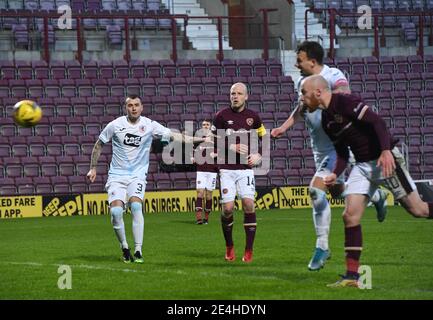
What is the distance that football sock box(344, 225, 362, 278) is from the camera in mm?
10898

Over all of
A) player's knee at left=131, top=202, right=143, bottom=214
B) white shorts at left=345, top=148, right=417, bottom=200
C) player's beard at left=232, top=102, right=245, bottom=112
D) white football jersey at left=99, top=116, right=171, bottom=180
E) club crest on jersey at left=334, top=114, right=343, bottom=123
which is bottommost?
player's knee at left=131, top=202, right=143, bottom=214

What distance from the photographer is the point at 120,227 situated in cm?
1453

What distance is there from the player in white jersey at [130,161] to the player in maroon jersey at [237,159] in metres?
0.45

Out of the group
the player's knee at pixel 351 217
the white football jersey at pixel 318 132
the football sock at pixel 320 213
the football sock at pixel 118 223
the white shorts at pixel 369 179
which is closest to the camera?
the player's knee at pixel 351 217

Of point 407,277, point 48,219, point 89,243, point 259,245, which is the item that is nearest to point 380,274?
point 407,277

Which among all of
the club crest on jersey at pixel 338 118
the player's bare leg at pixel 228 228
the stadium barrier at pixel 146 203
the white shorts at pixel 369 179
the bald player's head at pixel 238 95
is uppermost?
the bald player's head at pixel 238 95

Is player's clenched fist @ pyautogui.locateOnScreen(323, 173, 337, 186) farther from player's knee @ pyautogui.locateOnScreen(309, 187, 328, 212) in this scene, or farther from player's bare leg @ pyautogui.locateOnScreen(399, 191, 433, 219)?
player's knee @ pyautogui.locateOnScreen(309, 187, 328, 212)

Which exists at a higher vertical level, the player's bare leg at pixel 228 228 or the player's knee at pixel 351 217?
the player's knee at pixel 351 217

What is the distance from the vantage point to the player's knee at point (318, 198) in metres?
12.5

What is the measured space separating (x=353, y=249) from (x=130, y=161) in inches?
186

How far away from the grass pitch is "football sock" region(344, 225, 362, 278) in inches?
10.7

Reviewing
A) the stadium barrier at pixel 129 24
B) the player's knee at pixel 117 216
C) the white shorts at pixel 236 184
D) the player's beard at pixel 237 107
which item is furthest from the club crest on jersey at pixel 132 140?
the stadium barrier at pixel 129 24

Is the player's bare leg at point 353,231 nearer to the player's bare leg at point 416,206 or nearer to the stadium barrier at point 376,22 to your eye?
the player's bare leg at point 416,206

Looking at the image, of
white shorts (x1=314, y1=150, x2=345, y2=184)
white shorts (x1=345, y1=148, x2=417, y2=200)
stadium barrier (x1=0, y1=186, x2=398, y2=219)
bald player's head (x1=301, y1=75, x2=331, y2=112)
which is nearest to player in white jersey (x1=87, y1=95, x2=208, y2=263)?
white shorts (x1=314, y1=150, x2=345, y2=184)
